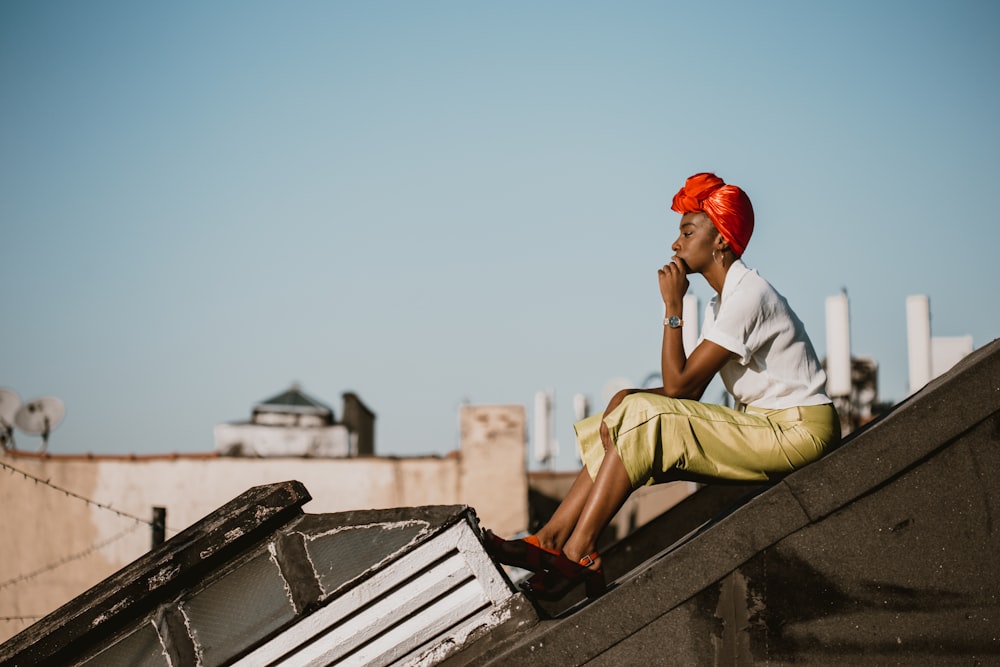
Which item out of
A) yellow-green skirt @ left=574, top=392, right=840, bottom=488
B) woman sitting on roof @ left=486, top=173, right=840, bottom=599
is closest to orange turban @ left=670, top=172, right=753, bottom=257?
woman sitting on roof @ left=486, top=173, right=840, bottom=599

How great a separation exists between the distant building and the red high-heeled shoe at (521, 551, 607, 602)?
2332 cm

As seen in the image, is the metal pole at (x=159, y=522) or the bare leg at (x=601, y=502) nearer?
the bare leg at (x=601, y=502)

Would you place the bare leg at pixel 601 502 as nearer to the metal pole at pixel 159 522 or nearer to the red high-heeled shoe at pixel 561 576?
the red high-heeled shoe at pixel 561 576

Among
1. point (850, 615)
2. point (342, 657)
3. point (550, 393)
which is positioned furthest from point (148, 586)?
point (550, 393)

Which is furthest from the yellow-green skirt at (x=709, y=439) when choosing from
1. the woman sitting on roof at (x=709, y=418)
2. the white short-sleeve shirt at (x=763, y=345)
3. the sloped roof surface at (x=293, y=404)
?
the sloped roof surface at (x=293, y=404)

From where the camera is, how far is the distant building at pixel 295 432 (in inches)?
1152

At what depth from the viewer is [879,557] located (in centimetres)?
395

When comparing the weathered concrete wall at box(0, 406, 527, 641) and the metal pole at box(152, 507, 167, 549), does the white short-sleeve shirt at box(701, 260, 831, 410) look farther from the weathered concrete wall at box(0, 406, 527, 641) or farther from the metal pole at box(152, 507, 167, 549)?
the weathered concrete wall at box(0, 406, 527, 641)

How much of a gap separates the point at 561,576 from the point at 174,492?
1906 centimetres

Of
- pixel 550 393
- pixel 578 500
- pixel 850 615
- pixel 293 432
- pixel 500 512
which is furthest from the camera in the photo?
pixel 293 432

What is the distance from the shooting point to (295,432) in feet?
96.6

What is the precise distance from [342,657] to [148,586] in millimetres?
796

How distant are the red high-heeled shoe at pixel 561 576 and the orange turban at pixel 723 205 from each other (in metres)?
1.58

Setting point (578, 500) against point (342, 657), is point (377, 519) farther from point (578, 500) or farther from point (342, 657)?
point (578, 500)
